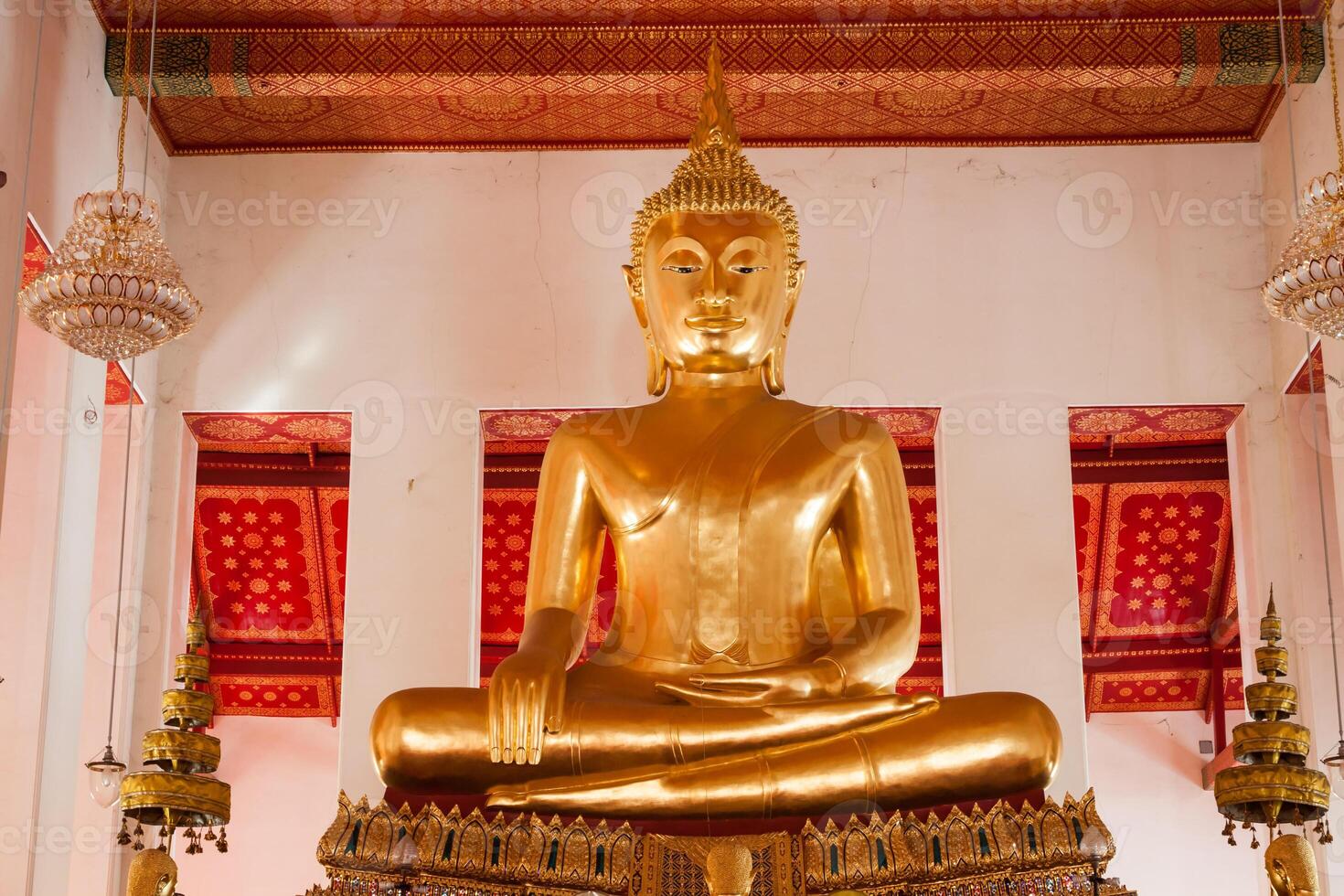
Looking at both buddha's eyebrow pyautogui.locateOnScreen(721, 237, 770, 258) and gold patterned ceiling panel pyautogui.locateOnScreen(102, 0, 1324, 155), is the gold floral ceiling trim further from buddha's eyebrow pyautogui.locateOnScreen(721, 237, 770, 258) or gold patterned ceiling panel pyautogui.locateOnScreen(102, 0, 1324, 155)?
buddha's eyebrow pyautogui.locateOnScreen(721, 237, 770, 258)

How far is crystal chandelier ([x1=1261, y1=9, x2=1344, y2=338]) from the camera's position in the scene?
4.76m

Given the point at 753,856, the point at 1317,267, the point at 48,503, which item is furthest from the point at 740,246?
the point at 48,503

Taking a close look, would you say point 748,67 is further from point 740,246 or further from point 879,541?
point 879,541

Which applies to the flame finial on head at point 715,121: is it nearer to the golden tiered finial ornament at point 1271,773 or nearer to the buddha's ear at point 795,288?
the buddha's ear at point 795,288

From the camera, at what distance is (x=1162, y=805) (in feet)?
27.3

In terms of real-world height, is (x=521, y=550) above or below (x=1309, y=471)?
above

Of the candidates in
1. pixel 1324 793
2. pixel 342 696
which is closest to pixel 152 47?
pixel 342 696

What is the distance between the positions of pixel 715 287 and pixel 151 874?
2061mm

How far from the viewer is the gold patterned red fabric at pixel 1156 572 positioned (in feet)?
23.8

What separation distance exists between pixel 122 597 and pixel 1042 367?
3.14m

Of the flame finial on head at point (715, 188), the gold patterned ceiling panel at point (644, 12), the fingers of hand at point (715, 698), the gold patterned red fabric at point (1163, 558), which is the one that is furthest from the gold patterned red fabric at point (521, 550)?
the fingers of hand at point (715, 698)

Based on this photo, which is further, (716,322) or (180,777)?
(716,322)

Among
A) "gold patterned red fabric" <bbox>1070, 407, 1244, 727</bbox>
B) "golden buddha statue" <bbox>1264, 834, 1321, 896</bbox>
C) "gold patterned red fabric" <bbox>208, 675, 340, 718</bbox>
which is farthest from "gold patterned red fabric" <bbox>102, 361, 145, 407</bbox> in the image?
"golden buddha statue" <bbox>1264, 834, 1321, 896</bbox>

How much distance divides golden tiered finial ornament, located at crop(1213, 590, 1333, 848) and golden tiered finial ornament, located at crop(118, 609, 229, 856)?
181 cm
